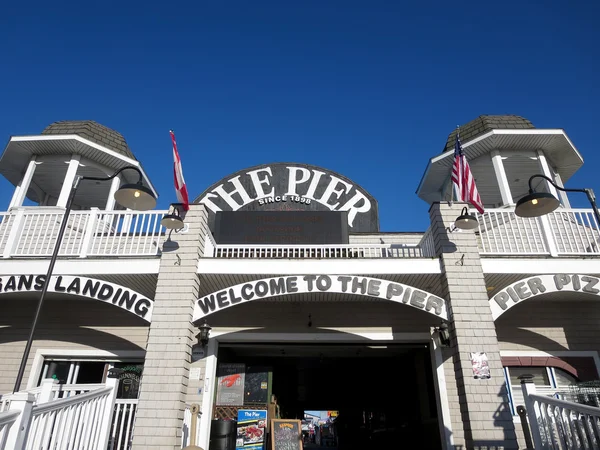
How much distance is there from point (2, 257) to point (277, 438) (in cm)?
716

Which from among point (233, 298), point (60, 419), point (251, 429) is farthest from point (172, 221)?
point (251, 429)

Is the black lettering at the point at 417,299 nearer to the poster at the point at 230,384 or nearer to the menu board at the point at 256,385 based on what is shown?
the menu board at the point at 256,385

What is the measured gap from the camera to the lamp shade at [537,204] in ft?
21.4

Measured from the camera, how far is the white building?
7117 mm

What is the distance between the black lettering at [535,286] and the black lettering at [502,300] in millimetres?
517

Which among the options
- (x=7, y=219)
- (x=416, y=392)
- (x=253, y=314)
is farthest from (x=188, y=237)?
(x=416, y=392)

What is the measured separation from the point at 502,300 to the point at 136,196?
22.8 feet

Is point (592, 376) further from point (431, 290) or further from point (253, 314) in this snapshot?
point (253, 314)

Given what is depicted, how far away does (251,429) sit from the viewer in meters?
9.27

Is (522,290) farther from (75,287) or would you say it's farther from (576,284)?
(75,287)

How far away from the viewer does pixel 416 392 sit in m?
11.4

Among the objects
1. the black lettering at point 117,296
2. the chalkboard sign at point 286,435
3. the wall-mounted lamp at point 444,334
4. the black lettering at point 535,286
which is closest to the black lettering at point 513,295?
the black lettering at point 535,286

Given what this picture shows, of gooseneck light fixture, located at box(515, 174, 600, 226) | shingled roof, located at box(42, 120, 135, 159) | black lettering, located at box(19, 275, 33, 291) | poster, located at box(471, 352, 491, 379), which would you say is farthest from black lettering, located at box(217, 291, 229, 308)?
shingled roof, located at box(42, 120, 135, 159)

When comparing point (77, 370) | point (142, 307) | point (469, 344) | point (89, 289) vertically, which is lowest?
point (77, 370)
